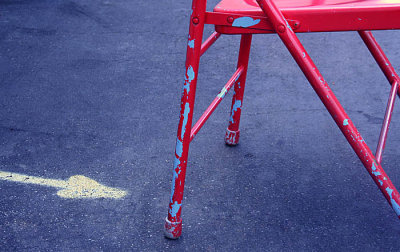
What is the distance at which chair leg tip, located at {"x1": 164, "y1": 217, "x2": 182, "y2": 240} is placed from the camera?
1525 millimetres

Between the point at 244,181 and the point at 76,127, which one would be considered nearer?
the point at 244,181

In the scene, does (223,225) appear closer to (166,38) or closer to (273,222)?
(273,222)

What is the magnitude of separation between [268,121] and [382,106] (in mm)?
591

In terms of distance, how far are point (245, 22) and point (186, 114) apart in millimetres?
299

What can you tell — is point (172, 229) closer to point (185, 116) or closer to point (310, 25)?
point (185, 116)

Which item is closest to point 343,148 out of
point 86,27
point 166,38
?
point 166,38

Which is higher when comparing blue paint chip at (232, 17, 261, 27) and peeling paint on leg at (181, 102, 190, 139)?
blue paint chip at (232, 17, 261, 27)

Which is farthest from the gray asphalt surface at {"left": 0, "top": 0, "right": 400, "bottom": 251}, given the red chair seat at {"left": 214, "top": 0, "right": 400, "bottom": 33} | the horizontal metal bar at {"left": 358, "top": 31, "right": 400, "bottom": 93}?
the red chair seat at {"left": 214, "top": 0, "right": 400, "bottom": 33}

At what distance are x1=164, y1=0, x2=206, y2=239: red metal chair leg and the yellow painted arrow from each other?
32 cm

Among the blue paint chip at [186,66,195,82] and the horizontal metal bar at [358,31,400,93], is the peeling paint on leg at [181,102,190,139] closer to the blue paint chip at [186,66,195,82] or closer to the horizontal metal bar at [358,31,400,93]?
the blue paint chip at [186,66,195,82]

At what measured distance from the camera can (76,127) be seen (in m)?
2.23

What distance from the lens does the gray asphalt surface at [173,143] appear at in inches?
62.6

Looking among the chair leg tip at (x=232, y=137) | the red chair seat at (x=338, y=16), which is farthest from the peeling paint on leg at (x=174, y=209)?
the chair leg tip at (x=232, y=137)

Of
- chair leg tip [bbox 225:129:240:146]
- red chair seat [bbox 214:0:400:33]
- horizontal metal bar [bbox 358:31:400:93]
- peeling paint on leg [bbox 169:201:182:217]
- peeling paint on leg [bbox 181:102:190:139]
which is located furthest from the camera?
chair leg tip [bbox 225:129:240:146]
